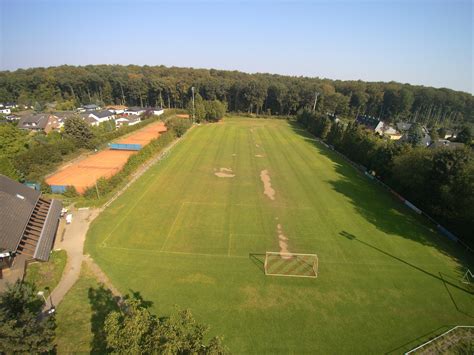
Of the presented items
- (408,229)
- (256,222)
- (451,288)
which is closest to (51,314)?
(256,222)

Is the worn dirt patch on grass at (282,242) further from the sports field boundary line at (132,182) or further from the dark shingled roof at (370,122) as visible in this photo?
the dark shingled roof at (370,122)

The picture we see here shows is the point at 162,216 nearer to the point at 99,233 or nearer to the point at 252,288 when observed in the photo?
the point at 99,233

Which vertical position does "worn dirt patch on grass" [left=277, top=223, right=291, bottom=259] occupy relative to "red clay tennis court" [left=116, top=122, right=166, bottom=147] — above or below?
above

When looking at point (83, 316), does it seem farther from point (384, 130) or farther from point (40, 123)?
point (384, 130)

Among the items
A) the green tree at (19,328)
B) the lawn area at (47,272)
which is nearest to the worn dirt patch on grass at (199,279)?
the green tree at (19,328)

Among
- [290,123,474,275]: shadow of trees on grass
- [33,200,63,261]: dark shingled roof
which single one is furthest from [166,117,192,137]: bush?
[33,200,63,261]: dark shingled roof

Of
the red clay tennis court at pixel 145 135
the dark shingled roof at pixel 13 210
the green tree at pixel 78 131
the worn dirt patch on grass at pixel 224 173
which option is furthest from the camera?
the red clay tennis court at pixel 145 135

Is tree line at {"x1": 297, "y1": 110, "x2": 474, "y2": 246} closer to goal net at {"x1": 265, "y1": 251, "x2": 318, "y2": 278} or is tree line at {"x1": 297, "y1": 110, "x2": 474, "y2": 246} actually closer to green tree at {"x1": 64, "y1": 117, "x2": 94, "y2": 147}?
goal net at {"x1": 265, "y1": 251, "x2": 318, "y2": 278}

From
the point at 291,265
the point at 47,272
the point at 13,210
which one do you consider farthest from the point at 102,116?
the point at 291,265
